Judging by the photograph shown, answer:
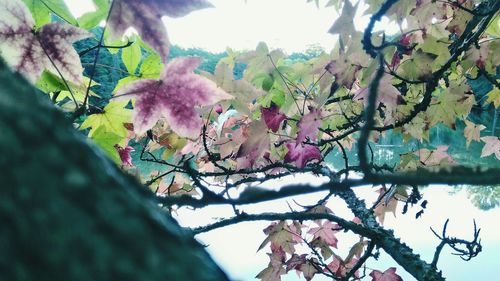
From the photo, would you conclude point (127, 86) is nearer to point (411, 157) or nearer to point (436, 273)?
point (436, 273)

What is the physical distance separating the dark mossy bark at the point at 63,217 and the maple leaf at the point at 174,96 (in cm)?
43

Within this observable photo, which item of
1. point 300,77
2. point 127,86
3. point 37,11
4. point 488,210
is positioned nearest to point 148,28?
point 127,86

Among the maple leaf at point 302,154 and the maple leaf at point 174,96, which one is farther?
the maple leaf at point 302,154

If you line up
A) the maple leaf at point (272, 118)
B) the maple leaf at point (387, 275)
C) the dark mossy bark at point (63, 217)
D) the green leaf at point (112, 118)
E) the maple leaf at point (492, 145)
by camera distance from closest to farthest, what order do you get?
the dark mossy bark at point (63, 217)
the green leaf at point (112, 118)
the maple leaf at point (272, 118)
the maple leaf at point (387, 275)
the maple leaf at point (492, 145)

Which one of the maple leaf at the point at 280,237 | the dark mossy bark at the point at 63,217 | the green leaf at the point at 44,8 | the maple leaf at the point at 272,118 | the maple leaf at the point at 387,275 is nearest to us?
the dark mossy bark at the point at 63,217

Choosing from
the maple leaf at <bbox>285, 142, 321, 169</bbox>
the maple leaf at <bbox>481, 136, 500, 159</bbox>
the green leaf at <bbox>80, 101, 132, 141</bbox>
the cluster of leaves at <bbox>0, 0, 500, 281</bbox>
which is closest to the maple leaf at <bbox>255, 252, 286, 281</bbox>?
the cluster of leaves at <bbox>0, 0, 500, 281</bbox>

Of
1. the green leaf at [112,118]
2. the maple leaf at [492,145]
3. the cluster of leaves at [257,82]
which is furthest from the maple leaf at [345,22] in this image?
the maple leaf at [492,145]

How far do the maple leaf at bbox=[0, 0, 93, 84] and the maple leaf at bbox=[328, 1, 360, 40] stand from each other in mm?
442

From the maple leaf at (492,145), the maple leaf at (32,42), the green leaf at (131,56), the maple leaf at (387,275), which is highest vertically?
the maple leaf at (492,145)

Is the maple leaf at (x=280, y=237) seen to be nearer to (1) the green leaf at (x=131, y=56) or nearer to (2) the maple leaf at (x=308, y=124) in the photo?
(2) the maple leaf at (x=308, y=124)

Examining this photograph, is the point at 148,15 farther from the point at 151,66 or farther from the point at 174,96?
the point at 151,66

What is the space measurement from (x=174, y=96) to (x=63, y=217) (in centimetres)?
48

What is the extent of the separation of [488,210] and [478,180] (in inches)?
268

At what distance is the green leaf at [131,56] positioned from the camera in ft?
2.43
